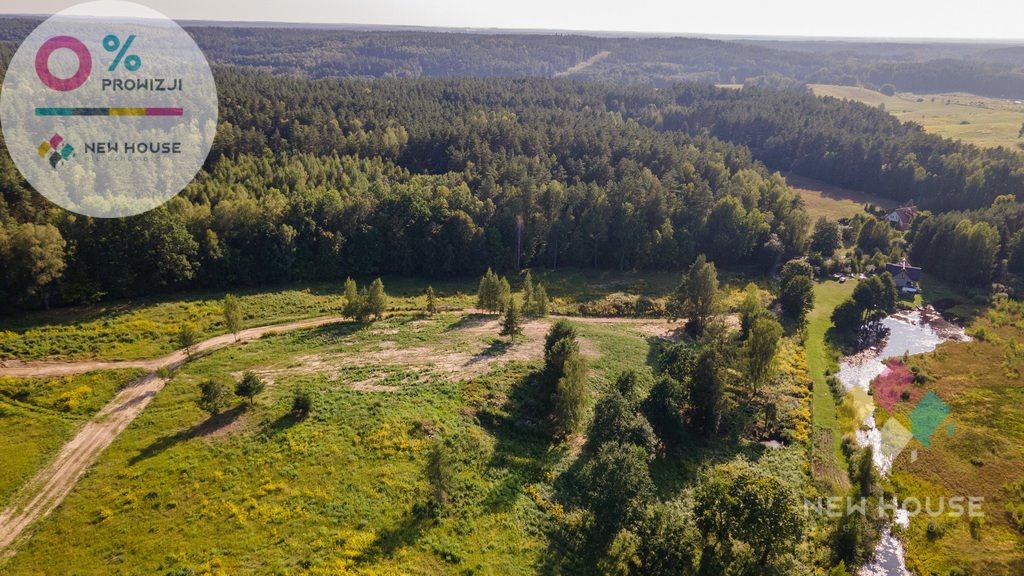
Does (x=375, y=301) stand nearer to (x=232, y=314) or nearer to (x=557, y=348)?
(x=232, y=314)

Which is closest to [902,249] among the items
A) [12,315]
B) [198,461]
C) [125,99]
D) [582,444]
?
[582,444]

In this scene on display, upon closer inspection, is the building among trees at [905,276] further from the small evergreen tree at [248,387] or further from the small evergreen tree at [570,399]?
the small evergreen tree at [248,387]

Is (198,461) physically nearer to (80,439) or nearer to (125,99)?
(80,439)

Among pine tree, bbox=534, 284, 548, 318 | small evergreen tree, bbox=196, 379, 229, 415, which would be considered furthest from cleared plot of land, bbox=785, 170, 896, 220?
small evergreen tree, bbox=196, 379, 229, 415

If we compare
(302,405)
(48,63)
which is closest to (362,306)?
(302,405)

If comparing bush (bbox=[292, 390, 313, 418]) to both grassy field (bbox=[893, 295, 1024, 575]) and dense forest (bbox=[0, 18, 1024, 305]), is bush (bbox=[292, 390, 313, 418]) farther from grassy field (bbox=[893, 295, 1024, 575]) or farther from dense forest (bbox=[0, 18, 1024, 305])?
grassy field (bbox=[893, 295, 1024, 575])

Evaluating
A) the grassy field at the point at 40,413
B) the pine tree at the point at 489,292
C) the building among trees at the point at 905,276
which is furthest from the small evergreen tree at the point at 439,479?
the building among trees at the point at 905,276
